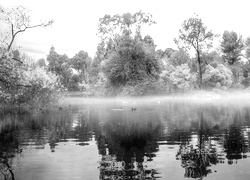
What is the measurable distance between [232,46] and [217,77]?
836 inches

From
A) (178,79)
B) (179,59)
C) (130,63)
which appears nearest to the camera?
(130,63)

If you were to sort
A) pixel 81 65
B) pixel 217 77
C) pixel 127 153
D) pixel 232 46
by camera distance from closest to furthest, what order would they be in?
pixel 127 153, pixel 217 77, pixel 232 46, pixel 81 65

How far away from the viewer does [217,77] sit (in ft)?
236

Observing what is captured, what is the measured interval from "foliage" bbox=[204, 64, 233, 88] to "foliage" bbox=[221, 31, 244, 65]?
1720cm

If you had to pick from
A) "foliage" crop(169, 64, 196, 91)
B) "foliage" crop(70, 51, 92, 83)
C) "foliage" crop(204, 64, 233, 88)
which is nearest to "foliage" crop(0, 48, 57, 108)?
"foliage" crop(169, 64, 196, 91)

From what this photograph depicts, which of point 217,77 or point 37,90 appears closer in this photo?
point 37,90

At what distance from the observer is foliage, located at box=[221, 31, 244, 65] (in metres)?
87.4

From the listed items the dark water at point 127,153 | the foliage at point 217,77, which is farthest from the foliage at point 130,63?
the dark water at point 127,153

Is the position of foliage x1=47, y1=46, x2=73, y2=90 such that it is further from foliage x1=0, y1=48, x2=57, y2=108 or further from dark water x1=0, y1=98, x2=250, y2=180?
dark water x1=0, y1=98, x2=250, y2=180

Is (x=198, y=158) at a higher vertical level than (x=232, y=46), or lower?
lower

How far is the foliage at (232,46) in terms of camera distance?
8738 cm

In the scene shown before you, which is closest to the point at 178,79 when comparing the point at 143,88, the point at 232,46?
the point at 143,88

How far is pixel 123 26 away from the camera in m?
74.4

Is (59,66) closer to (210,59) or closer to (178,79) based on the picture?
(178,79)
